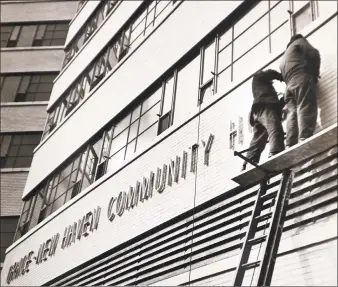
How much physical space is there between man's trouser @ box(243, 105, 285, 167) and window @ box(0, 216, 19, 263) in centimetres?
1438

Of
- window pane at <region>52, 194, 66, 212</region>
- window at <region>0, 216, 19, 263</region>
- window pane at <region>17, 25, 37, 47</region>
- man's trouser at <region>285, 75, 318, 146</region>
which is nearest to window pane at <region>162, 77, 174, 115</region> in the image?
man's trouser at <region>285, 75, 318, 146</region>

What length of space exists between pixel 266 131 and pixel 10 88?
18.0m

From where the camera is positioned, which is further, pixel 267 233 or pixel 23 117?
pixel 23 117

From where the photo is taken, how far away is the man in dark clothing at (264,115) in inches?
285

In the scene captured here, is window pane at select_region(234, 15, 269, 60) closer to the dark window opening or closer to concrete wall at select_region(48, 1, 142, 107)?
the dark window opening

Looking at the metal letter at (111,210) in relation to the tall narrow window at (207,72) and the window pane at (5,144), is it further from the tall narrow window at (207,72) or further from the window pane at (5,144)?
the window pane at (5,144)

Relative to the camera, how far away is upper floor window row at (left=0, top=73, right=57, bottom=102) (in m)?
22.6

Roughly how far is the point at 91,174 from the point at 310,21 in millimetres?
7787

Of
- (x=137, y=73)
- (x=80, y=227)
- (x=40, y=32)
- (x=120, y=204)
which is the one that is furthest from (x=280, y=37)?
(x=40, y=32)

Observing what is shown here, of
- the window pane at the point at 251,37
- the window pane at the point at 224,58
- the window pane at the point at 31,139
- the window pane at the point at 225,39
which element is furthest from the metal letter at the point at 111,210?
the window pane at the point at 31,139

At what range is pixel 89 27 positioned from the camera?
1978 centimetres

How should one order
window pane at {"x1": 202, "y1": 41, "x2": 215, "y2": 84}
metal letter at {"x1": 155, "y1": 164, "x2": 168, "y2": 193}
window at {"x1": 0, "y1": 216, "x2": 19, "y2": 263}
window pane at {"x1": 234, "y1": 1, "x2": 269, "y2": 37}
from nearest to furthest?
window pane at {"x1": 234, "y1": 1, "x2": 269, "y2": 37}, metal letter at {"x1": 155, "y1": 164, "x2": 168, "y2": 193}, window pane at {"x1": 202, "y1": 41, "x2": 215, "y2": 84}, window at {"x1": 0, "y1": 216, "x2": 19, "y2": 263}

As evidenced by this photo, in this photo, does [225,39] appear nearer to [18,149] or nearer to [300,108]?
[300,108]

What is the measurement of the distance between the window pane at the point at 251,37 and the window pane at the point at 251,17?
177mm
